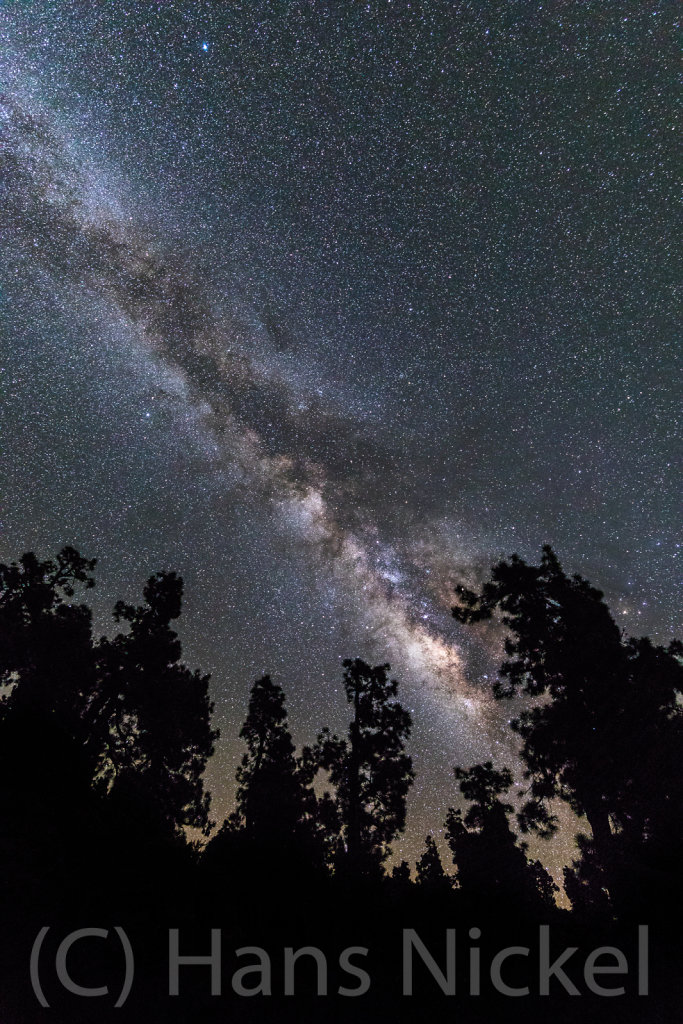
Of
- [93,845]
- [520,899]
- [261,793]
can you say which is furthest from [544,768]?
[93,845]

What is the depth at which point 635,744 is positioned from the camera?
50.2 feet

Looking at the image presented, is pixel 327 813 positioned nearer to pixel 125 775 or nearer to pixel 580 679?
pixel 125 775

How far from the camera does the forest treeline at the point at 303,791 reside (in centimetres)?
934

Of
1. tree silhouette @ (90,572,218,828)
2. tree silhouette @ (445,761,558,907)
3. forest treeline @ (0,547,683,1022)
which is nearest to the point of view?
forest treeline @ (0,547,683,1022)

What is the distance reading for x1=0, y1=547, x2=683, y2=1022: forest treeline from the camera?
30.6 feet

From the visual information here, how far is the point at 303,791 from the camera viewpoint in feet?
75.2

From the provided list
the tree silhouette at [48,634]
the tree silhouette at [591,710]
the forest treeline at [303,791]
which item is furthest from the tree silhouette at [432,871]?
the tree silhouette at [48,634]

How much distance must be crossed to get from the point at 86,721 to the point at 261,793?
383 inches

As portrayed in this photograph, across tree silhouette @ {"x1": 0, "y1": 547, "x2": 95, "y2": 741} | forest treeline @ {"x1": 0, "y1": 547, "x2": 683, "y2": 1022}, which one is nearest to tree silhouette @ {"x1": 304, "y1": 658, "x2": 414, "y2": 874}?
forest treeline @ {"x1": 0, "y1": 547, "x2": 683, "y2": 1022}

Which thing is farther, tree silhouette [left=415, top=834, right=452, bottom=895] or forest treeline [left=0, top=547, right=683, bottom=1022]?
tree silhouette [left=415, top=834, right=452, bottom=895]

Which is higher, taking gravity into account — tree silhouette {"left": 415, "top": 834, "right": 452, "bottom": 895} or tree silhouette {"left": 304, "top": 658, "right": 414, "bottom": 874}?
tree silhouette {"left": 304, "top": 658, "right": 414, "bottom": 874}

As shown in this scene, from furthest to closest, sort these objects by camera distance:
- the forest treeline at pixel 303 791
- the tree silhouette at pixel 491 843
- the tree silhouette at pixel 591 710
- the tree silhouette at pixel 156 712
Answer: the tree silhouette at pixel 491 843, the tree silhouette at pixel 156 712, the tree silhouette at pixel 591 710, the forest treeline at pixel 303 791

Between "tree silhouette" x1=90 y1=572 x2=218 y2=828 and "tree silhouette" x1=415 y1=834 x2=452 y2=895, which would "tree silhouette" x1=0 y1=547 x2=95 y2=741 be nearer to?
"tree silhouette" x1=90 y1=572 x2=218 y2=828

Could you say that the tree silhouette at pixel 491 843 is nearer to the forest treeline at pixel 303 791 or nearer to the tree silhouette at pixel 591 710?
the forest treeline at pixel 303 791
